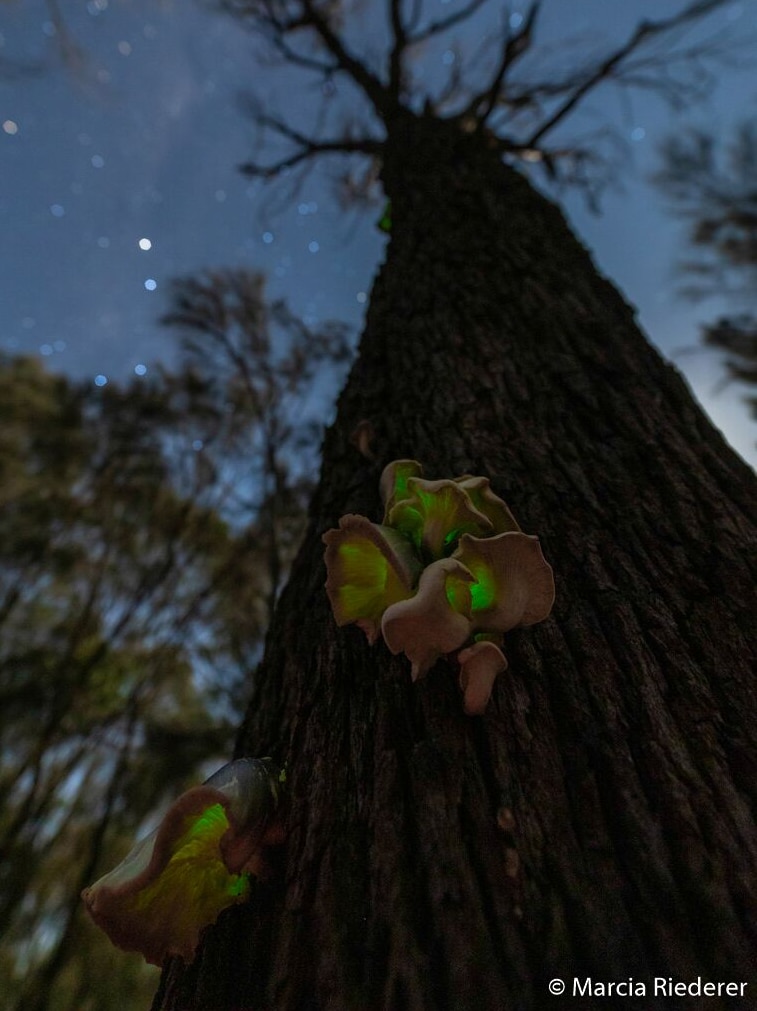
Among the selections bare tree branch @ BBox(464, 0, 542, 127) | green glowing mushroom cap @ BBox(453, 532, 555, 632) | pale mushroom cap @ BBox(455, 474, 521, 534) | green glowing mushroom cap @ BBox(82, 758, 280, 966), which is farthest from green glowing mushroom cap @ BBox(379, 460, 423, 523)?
bare tree branch @ BBox(464, 0, 542, 127)

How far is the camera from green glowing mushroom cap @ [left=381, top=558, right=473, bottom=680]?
80 centimetres

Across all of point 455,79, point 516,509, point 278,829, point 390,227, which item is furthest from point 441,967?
point 455,79

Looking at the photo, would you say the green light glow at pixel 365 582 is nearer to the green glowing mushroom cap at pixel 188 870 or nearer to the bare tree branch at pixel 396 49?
the green glowing mushroom cap at pixel 188 870

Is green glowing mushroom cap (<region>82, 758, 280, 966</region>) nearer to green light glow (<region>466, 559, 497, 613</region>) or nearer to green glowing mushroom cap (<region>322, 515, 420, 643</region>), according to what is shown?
green glowing mushroom cap (<region>322, 515, 420, 643</region>)

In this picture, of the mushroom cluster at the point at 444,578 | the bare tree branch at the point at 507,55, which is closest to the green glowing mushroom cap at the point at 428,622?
the mushroom cluster at the point at 444,578

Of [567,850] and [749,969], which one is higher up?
[567,850]

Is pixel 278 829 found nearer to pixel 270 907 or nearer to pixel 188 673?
pixel 270 907

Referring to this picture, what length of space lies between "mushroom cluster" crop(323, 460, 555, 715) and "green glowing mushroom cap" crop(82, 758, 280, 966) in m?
0.33

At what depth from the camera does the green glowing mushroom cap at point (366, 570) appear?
915mm

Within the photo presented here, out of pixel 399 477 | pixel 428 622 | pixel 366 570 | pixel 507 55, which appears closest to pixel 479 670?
pixel 428 622

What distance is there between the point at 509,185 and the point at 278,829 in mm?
3017

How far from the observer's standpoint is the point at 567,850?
2.33 feet

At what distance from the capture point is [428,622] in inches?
31.9

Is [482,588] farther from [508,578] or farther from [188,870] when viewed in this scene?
[188,870]
